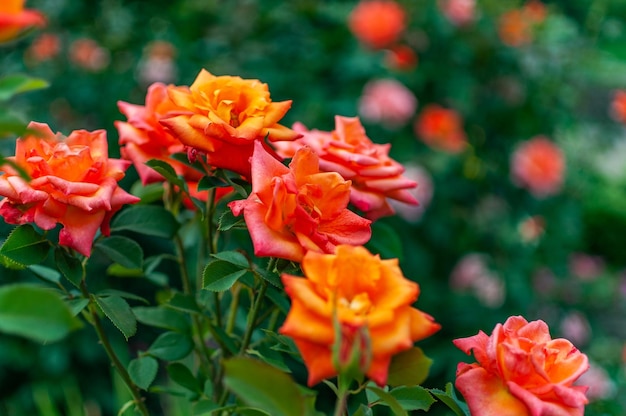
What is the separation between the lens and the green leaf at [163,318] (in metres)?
0.79

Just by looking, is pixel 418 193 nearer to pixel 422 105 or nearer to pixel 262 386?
pixel 422 105

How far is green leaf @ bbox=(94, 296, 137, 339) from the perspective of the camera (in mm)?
623

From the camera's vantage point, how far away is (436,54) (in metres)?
2.15

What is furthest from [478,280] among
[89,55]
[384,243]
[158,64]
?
[384,243]

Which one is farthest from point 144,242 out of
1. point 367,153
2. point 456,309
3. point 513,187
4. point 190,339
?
point 367,153

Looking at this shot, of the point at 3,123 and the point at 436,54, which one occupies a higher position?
the point at 3,123

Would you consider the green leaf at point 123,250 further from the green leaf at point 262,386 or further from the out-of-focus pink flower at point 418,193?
the out-of-focus pink flower at point 418,193

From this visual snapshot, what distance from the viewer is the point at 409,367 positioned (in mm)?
522

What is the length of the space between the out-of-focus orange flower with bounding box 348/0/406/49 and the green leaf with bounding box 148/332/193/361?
1362 millimetres

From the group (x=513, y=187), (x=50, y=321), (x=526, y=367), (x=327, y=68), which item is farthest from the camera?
(x=513, y=187)

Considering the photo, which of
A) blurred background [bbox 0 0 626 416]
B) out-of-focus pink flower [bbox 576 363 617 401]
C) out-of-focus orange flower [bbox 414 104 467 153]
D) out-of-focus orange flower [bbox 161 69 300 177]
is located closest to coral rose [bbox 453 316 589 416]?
out-of-focus orange flower [bbox 161 69 300 177]

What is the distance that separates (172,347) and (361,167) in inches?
10.4

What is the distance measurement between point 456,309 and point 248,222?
156 cm

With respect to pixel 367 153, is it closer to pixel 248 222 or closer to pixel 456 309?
pixel 248 222
